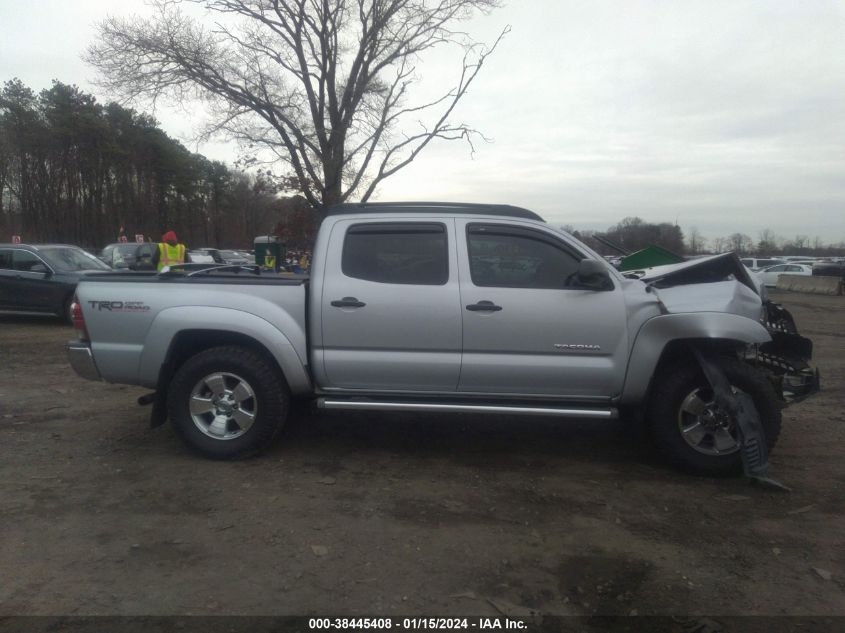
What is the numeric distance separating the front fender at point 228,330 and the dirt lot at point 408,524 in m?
0.77

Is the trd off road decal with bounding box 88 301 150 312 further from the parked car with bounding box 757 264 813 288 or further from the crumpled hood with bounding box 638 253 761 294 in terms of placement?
the parked car with bounding box 757 264 813 288

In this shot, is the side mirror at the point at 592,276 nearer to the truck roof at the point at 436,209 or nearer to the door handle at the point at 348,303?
the truck roof at the point at 436,209

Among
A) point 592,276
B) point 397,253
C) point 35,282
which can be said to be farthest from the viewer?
point 35,282

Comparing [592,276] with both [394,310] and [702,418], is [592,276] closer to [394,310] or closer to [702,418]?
[702,418]

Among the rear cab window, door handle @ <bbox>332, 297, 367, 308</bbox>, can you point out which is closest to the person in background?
the rear cab window

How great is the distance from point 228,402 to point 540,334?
94.6 inches

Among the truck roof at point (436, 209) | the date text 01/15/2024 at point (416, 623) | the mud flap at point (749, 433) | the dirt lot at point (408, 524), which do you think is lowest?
the date text 01/15/2024 at point (416, 623)

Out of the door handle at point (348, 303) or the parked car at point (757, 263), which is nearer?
the door handle at point (348, 303)

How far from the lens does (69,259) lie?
13672 millimetres

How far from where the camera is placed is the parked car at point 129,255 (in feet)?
55.9

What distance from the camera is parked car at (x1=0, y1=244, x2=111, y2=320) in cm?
1311

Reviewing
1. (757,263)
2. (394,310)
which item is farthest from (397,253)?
(757,263)

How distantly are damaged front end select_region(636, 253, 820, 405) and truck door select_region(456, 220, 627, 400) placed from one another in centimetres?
54

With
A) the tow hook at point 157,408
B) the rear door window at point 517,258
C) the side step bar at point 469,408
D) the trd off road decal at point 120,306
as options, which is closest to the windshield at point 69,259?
the trd off road decal at point 120,306
